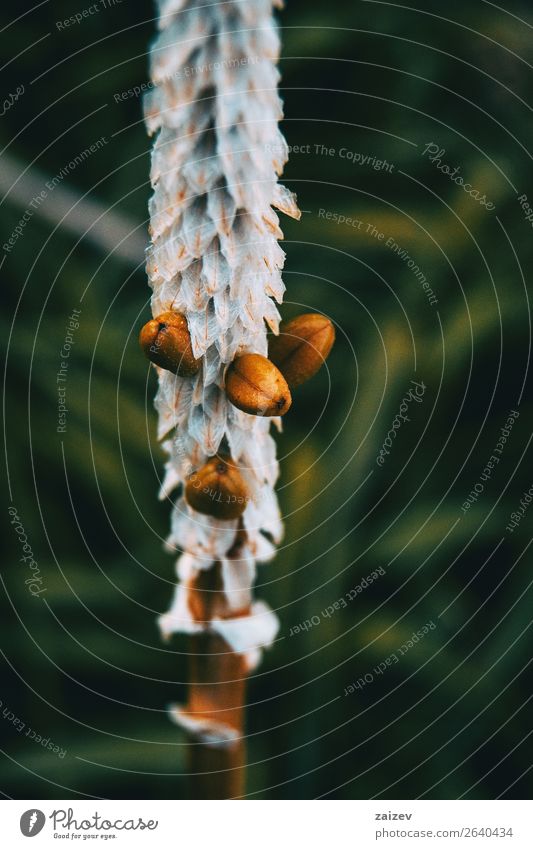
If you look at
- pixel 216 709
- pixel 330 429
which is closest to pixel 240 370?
pixel 216 709

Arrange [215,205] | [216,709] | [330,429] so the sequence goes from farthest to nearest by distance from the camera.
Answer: [330,429], [216,709], [215,205]

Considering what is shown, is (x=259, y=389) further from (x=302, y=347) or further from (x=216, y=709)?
(x=216, y=709)

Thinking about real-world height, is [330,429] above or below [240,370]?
Answer: above

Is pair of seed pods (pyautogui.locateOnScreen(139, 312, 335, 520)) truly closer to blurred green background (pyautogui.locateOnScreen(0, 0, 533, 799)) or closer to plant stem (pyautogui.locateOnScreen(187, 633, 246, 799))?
plant stem (pyautogui.locateOnScreen(187, 633, 246, 799))

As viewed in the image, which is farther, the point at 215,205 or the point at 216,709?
the point at 216,709

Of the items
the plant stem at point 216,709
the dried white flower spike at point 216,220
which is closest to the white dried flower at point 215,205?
the dried white flower spike at point 216,220

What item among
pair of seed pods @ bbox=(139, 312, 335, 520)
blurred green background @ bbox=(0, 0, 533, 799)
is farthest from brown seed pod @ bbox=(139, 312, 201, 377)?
blurred green background @ bbox=(0, 0, 533, 799)

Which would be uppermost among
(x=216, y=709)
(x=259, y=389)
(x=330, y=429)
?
(x=330, y=429)

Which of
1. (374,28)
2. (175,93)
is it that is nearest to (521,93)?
(374,28)
